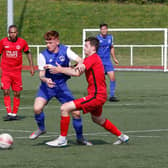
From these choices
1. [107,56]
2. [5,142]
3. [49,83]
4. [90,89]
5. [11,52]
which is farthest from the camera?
[107,56]

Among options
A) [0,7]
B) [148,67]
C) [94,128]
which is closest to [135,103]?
[94,128]

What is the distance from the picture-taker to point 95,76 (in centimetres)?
944

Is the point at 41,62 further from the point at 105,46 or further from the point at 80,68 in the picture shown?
the point at 105,46

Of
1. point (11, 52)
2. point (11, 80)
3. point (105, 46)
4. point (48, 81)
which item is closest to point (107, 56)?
point (105, 46)

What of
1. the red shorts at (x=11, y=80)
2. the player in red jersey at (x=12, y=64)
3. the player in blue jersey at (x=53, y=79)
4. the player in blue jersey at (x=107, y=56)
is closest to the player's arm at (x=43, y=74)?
the player in blue jersey at (x=53, y=79)

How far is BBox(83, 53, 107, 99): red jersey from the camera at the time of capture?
9406mm

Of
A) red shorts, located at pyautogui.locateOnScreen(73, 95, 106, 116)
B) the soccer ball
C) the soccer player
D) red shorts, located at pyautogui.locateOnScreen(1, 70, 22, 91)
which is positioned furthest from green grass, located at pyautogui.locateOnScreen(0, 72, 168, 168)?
red shorts, located at pyautogui.locateOnScreen(1, 70, 22, 91)

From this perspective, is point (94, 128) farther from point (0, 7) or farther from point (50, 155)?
point (0, 7)

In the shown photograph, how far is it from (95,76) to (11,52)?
4402 mm

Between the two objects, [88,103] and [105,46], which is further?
[105,46]

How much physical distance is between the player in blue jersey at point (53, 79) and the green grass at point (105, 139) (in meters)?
0.31

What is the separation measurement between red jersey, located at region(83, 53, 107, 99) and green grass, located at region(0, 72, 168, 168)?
2.68 feet

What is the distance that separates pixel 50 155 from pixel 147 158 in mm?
1321

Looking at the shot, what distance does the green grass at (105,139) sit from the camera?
27.1 feet
